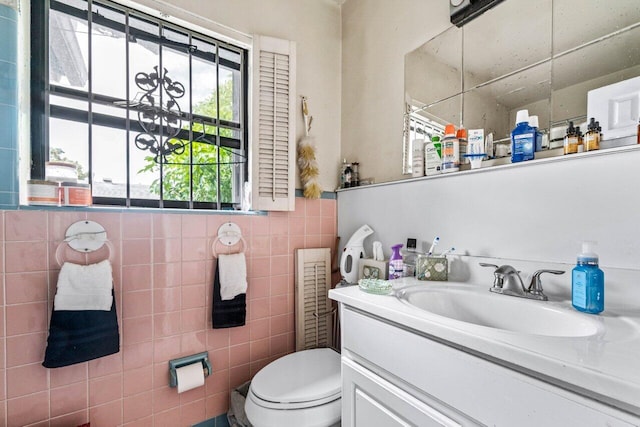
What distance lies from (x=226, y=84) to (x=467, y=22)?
1.22 metres

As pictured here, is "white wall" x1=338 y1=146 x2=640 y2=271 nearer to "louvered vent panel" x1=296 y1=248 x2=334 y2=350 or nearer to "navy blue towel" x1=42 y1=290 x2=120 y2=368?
"louvered vent panel" x1=296 y1=248 x2=334 y2=350

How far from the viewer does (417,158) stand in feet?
4.33

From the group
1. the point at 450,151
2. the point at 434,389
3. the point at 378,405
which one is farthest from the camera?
the point at 450,151

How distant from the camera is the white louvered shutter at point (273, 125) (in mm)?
1510

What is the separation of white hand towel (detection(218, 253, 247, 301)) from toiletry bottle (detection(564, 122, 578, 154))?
1345 mm

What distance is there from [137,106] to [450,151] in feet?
4.73

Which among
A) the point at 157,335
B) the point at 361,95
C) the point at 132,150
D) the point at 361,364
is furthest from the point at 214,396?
the point at 361,95

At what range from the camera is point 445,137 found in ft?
3.90

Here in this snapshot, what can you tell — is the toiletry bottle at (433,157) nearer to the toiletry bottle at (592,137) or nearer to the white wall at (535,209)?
the white wall at (535,209)

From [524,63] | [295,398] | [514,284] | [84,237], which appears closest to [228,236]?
[84,237]

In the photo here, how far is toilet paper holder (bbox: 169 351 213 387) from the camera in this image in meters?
1.27

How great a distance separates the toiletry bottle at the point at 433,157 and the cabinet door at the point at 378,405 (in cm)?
85

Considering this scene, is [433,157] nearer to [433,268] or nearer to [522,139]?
[522,139]

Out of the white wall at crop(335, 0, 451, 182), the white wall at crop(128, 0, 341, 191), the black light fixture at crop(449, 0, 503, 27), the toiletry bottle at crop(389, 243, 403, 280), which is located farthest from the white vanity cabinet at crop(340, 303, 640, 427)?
the black light fixture at crop(449, 0, 503, 27)
